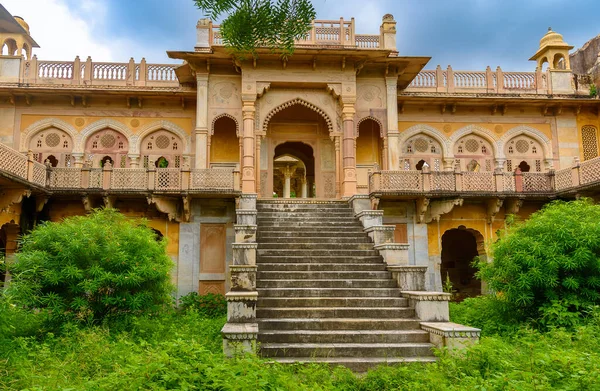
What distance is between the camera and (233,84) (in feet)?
52.7

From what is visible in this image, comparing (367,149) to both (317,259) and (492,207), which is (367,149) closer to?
(492,207)

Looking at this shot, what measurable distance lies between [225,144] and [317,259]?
776 cm

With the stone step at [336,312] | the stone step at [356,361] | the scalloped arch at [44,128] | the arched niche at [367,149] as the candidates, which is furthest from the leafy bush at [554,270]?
the scalloped arch at [44,128]

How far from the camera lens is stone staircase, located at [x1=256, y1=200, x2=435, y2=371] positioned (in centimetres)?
775

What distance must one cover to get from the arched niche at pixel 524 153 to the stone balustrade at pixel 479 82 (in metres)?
1.77

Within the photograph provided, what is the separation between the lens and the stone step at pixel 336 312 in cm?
879

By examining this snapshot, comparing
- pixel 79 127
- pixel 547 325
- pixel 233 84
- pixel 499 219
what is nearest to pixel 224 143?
pixel 233 84

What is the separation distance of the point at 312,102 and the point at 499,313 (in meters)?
8.89

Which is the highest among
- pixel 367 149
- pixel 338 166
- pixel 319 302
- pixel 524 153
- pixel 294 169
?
pixel 294 169

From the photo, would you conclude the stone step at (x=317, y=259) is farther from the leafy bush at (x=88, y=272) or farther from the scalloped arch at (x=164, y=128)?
the scalloped arch at (x=164, y=128)

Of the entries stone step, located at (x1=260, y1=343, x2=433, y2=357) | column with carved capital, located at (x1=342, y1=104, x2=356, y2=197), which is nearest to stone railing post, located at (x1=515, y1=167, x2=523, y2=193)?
column with carved capital, located at (x1=342, y1=104, x2=356, y2=197)

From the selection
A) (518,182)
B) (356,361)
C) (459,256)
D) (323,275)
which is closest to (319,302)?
(323,275)

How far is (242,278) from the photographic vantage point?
29.4 feet

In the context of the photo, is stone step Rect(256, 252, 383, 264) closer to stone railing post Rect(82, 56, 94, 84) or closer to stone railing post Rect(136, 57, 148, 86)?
stone railing post Rect(136, 57, 148, 86)
